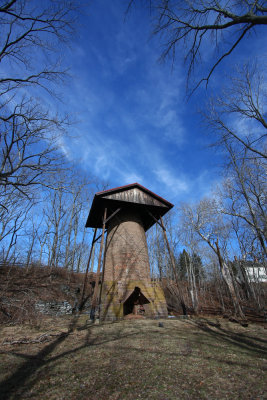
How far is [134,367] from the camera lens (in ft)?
12.7

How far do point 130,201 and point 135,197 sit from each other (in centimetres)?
51

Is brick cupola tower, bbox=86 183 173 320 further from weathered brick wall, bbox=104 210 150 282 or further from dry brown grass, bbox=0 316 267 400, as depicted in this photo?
dry brown grass, bbox=0 316 267 400

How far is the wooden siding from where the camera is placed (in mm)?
11958

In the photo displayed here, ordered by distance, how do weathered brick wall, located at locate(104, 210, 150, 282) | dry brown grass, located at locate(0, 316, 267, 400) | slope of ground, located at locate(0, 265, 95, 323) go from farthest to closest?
weathered brick wall, located at locate(104, 210, 150, 282) < slope of ground, located at locate(0, 265, 95, 323) < dry brown grass, located at locate(0, 316, 267, 400)

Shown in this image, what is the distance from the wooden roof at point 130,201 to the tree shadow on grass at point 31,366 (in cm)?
708

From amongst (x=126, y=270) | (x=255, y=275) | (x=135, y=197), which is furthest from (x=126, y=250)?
(x=255, y=275)

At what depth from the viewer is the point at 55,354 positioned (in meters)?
4.82

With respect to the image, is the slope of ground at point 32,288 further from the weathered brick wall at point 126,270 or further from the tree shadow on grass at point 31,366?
the tree shadow on grass at point 31,366

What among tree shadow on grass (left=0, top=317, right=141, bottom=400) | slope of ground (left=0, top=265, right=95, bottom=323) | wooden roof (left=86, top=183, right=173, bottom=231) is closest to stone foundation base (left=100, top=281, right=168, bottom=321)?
tree shadow on grass (left=0, top=317, right=141, bottom=400)

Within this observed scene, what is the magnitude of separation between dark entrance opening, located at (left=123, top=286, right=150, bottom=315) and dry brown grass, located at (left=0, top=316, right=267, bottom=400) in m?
4.18

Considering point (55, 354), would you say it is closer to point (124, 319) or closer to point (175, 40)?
point (124, 319)

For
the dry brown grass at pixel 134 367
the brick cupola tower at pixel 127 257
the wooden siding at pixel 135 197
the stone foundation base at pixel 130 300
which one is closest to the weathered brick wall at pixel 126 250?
the brick cupola tower at pixel 127 257

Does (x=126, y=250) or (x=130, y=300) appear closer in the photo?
(x=130, y=300)

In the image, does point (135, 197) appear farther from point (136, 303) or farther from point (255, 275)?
point (255, 275)
